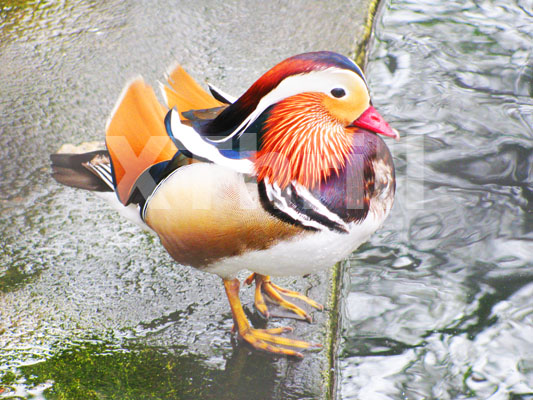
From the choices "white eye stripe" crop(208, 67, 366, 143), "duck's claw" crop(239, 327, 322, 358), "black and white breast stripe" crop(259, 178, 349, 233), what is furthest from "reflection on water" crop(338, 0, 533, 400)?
"white eye stripe" crop(208, 67, 366, 143)

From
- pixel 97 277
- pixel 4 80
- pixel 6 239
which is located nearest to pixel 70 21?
pixel 4 80

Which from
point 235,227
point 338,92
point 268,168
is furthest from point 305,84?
point 235,227

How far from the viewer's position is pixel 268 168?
1.90 m

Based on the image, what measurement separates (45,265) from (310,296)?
1.08 meters

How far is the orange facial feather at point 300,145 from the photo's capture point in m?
1.90

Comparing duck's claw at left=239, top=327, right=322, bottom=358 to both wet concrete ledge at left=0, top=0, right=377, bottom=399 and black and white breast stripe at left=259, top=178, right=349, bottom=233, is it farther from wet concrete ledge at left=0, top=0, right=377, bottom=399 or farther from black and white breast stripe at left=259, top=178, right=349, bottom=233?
black and white breast stripe at left=259, top=178, right=349, bottom=233

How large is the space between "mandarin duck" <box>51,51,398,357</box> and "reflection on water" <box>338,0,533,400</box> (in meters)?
0.53

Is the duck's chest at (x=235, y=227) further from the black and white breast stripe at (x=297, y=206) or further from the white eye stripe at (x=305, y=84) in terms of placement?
the white eye stripe at (x=305, y=84)

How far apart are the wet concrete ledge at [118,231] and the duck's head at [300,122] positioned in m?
0.72

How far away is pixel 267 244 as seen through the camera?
1.92m

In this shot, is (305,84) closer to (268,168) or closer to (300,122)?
(300,122)

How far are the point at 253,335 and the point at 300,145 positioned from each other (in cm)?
75

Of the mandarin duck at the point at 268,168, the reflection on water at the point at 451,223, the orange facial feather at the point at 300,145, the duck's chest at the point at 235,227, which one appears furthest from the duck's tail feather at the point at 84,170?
the reflection on water at the point at 451,223

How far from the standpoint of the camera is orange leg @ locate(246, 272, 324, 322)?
242 centimetres
